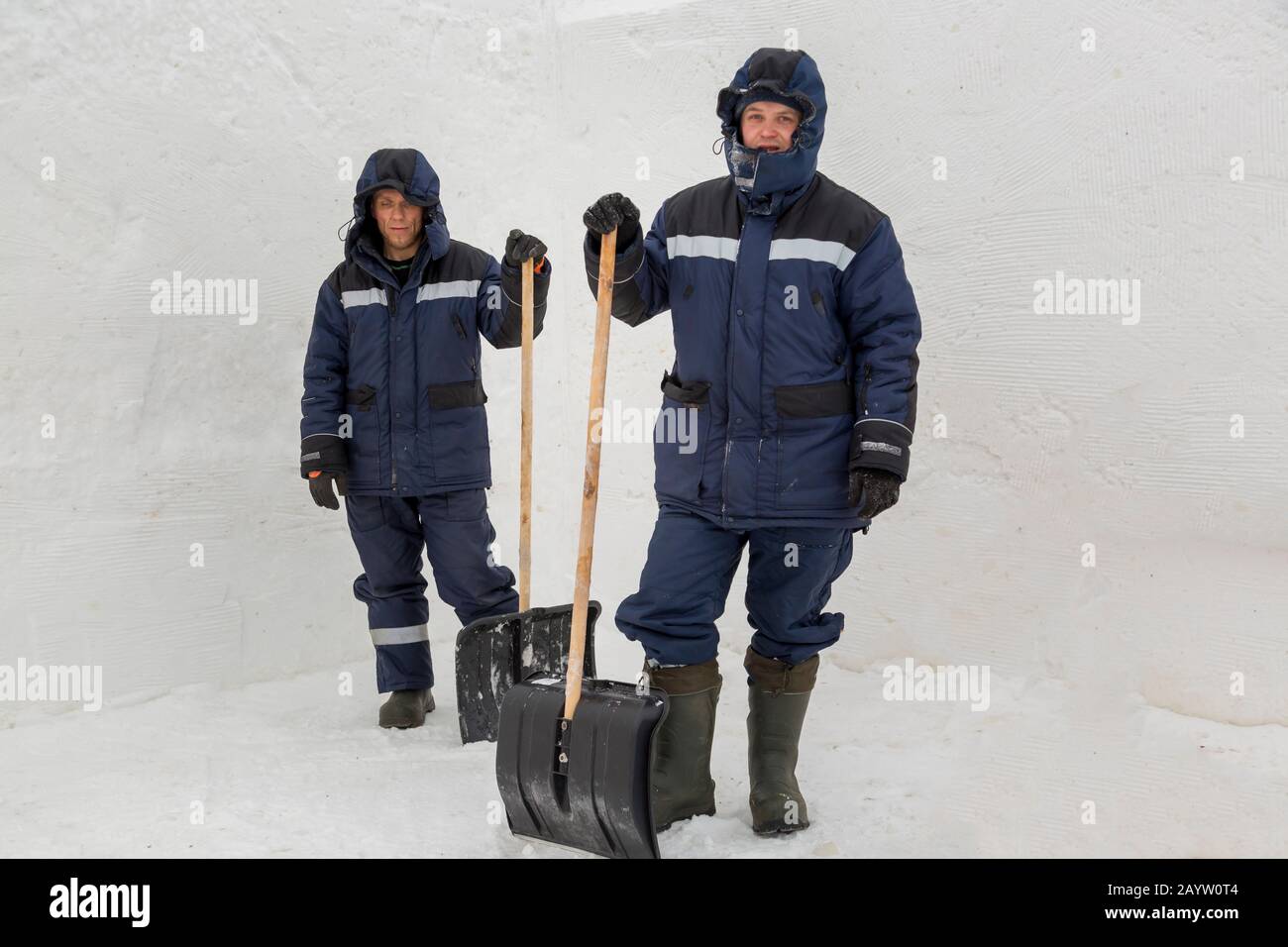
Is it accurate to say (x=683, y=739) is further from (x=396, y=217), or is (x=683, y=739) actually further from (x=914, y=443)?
(x=396, y=217)

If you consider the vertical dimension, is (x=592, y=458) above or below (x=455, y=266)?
below

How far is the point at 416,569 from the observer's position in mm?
3570

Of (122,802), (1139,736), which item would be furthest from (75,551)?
(1139,736)

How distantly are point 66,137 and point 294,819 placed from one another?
1.92 metres

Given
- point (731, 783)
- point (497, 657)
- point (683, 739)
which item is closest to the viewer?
point (683, 739)

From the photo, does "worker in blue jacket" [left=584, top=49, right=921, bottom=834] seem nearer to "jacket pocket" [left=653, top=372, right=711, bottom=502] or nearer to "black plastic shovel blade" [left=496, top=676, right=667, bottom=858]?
"jacket pocket" [left=653, top=372, right=711, bottom=502]

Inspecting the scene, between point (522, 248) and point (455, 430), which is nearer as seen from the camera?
point (522, 248)

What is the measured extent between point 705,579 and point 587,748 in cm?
44

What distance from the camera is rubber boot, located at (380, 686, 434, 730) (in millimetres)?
3498

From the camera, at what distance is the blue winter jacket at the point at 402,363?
3.34 m

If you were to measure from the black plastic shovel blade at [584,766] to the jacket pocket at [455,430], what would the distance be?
0.89 m

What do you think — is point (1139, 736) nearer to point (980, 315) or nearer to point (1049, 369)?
point (1049, 369)
